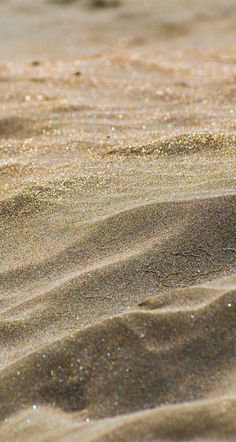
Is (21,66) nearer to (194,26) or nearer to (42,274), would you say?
(194,26)

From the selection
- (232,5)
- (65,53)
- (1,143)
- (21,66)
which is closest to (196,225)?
(1,143)

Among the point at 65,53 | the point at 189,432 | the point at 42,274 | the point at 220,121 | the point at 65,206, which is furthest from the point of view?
the point at 65,53

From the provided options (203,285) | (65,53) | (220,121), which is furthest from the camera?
(65,53)

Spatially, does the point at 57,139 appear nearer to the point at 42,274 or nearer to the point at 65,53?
the point at 42,274

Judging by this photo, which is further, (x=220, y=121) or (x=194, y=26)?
(x=194, y=26)

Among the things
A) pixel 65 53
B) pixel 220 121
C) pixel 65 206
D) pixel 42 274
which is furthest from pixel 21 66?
pixel 42 274

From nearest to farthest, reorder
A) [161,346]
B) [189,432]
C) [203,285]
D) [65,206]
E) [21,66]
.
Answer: [189,432]
[161,346]
[203,285]
[65,206]
[21,66]
